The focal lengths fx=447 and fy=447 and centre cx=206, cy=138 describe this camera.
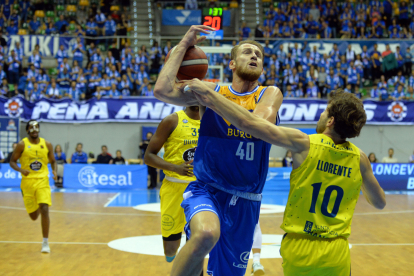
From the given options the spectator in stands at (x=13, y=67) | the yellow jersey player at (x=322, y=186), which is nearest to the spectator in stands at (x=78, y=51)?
the spectator in stands at (x=13, y=67)

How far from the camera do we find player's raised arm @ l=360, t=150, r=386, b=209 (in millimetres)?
3051

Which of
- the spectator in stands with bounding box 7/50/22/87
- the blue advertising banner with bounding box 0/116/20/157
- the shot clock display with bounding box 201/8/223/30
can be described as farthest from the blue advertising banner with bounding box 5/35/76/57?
the shot clock display with bounding box 201/8/223/30

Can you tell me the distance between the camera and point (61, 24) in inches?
866

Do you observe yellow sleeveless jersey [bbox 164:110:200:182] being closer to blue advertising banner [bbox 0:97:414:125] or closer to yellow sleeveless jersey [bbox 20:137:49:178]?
yellow sleeveless jersey [bbox 20:137:49:178]

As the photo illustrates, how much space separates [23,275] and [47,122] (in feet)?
43.2

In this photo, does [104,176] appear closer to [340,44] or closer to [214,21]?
[214,21]

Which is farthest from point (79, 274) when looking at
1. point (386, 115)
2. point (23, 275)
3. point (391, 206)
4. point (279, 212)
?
point (386, 115)

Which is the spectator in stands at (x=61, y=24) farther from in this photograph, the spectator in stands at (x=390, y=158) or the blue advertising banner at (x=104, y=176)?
the spectator in stands at (x=390, y=158)

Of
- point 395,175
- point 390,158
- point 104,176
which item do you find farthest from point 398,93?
point 104,176

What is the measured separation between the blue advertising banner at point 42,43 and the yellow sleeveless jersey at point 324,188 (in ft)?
62.8

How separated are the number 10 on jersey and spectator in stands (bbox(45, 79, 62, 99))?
52.8 ft

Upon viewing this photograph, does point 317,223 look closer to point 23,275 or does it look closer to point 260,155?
point 260,155

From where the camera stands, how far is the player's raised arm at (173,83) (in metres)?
3.43

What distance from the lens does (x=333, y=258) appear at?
2.93 m
